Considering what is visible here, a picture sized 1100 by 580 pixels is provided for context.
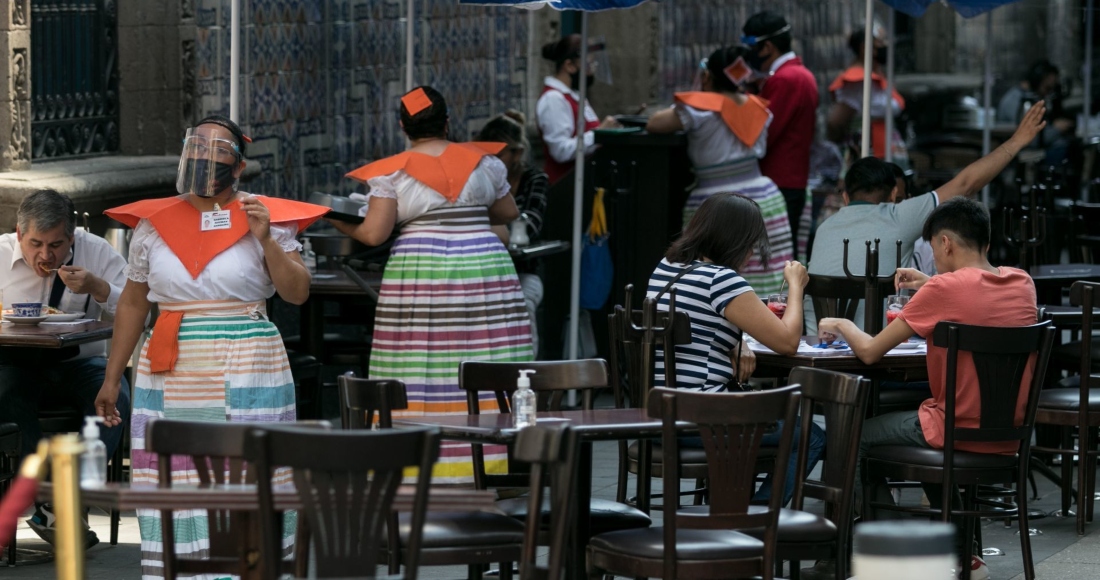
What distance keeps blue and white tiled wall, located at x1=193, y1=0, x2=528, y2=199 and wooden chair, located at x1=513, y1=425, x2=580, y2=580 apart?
5427 mm

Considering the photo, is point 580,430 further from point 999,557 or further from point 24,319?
point 24,319

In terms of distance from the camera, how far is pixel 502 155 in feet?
31.6

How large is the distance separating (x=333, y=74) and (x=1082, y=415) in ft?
17.4

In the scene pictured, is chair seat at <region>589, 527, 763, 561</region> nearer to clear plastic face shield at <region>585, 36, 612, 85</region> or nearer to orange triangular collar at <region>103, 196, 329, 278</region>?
orange triangular collar at <region>103, 196, 329, 278</region>

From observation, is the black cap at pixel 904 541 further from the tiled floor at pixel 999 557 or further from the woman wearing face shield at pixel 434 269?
the woman wearing face shield at pixel 434 269

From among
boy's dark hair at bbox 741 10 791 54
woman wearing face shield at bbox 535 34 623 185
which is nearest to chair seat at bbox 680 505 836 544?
woman wearing face shield at bbox 535 34 623 185

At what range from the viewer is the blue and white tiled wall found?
10133mm

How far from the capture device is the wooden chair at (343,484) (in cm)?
432

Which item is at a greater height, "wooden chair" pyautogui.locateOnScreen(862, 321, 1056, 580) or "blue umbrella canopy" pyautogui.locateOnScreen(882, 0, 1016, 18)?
"blue umbrella canopy" pyautogui.locateOnScreen(882, 0, 1016, 18)

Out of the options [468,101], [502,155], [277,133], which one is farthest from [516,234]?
[468,101]

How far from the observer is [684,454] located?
651cm

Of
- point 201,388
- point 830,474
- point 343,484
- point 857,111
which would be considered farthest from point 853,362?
point 857,111

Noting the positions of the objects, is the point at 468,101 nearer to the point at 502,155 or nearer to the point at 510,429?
the point at 502,155

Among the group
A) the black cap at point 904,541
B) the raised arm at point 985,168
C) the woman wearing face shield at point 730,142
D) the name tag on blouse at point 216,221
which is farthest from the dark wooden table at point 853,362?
the black cap at point 904,541
